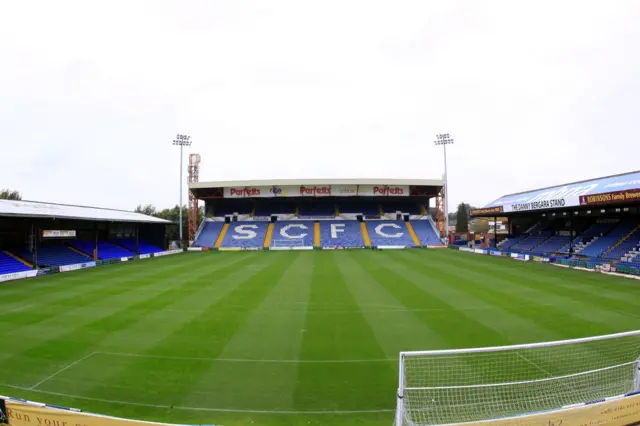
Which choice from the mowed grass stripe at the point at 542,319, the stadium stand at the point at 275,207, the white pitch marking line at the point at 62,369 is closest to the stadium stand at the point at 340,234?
the stadium stand at the point at 275,207

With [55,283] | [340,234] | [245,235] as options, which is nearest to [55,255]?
[55,283]

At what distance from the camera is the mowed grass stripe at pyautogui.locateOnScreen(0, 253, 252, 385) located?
742cm

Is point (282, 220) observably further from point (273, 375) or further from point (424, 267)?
point (273, 375)

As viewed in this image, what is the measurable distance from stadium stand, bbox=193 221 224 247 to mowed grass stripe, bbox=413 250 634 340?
105ft

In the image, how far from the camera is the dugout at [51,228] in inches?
906

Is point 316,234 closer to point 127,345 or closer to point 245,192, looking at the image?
point 245,192

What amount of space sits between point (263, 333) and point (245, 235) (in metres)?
35.1

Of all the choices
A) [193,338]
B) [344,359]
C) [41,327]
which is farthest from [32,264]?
[344,359]

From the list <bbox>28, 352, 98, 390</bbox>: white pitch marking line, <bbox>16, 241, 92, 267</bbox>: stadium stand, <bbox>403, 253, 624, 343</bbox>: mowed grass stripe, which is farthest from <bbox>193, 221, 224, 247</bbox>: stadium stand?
<bbox>28, 352, 98, 390</bbox>: white pitch marking line

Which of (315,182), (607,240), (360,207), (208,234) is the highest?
(315,182)

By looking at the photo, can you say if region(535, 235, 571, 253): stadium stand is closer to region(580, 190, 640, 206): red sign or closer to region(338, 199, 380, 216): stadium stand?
region(580, 190, 640, 206): red sign

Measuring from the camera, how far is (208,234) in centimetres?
4434

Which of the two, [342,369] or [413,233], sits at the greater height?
[413,233]

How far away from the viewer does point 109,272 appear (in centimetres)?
2220
